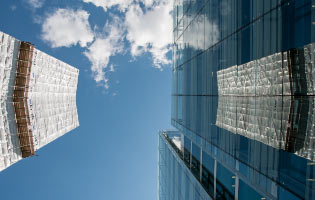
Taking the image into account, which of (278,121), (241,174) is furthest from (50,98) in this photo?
(278,121)

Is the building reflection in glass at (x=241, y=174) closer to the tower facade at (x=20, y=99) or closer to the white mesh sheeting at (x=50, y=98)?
the tower facade at (x=20, y=99)

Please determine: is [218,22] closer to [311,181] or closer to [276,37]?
[276,37]

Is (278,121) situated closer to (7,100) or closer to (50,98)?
(7,100)

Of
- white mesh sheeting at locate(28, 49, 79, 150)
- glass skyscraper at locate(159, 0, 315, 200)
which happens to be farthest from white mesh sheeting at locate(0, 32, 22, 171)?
glass skyscraper at locate(159, 0, 315, 200)

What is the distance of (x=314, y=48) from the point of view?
8.43m

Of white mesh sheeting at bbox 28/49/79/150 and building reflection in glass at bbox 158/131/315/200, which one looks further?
white mesh sheeting at bbox 28/49/79/150

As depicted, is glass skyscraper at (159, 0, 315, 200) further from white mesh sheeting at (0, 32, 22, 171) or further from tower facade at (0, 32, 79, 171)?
white mesh sheeting at (0, 32, 22, 171)

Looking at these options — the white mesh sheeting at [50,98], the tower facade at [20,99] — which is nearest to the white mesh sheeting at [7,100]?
the tower facade at [20,99]

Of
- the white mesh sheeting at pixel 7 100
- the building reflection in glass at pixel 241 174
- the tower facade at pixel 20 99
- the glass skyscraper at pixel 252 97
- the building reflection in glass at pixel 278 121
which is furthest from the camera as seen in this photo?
the tower facade at pixel 20 99

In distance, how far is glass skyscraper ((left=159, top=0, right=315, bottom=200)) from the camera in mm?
9242

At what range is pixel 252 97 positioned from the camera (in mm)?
13703

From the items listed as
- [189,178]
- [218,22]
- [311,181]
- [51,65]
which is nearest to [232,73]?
[218,22]

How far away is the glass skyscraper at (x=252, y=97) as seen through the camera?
9.24 meters

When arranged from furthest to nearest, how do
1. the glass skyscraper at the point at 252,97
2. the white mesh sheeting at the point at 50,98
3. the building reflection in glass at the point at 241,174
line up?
the white mesh sheeting at the point at 50,98 < the building reflection in glass at the point at 241,174 < the glass skyscraper at the point at 252,97
